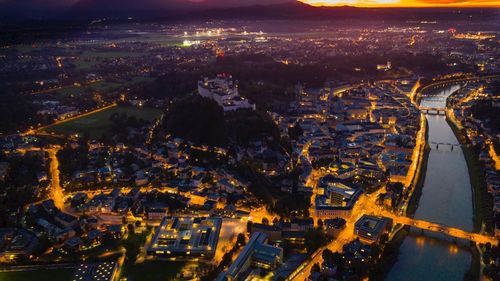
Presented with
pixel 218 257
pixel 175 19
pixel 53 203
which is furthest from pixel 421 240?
pixel 175 19

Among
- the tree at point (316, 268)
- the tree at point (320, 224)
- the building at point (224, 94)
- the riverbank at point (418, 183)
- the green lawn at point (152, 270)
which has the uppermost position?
the building at point (224, 94)

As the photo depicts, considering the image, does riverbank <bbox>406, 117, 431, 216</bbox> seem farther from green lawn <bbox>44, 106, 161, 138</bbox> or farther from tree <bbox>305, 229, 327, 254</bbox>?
green lawn <bbox>44, 106, 161, 138</bbox>

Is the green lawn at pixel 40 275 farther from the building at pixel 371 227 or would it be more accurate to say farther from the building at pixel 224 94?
the building at pixel 224 94

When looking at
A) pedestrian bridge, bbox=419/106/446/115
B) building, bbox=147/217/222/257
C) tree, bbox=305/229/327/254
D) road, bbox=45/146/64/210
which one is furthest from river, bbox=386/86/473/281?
road, bbox=45/146/64/210

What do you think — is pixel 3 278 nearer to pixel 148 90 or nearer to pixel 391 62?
pixel 148 90

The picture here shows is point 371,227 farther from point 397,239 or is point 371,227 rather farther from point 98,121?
point 98,121

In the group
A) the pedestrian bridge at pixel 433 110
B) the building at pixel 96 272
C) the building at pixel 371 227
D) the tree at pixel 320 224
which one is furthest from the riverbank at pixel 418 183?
the building at pixel 96 272

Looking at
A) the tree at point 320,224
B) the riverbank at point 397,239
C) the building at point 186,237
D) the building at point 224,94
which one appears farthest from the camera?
the building at point 224,94
